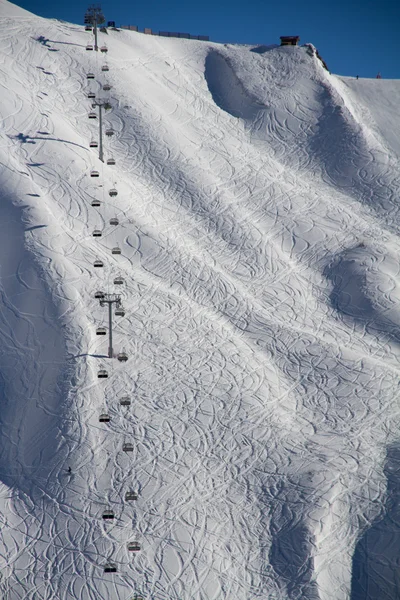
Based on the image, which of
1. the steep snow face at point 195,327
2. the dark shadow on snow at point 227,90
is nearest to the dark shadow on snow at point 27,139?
the steep snow face at point 195,327

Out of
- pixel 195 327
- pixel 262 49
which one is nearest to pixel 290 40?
pixel 262 49

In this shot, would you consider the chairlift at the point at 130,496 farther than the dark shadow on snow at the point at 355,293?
No

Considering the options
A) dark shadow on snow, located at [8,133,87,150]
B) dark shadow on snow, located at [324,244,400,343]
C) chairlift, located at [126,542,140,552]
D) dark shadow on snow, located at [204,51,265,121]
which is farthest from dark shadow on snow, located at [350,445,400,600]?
dark shadow on snow, located at [204,51,265,121]

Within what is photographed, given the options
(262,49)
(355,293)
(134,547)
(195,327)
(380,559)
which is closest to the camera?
(134,547)

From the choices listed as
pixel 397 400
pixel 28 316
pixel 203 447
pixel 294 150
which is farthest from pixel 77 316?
pixel 294 150

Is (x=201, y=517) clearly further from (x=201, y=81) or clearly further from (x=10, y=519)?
(x=201, y=81)

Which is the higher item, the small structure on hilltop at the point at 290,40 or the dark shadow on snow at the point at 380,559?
the small structure on hilltop at the point at 290,40

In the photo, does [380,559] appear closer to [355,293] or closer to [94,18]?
[355,293]

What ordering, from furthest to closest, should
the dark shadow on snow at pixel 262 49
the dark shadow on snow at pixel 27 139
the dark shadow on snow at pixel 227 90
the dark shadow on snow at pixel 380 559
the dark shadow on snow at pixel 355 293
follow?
the dark shadow on snow at pixel 262 49 → the dark shadow on snow at pixel 227 90 → the dark shadow on snow at pixel 27 139 → the dark shadow on snow at pixel 355 293 → the dark shadow on snow at pixel 380 559

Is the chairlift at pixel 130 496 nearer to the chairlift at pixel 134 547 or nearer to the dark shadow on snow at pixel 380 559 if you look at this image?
the chairlift at pixel 134 547
